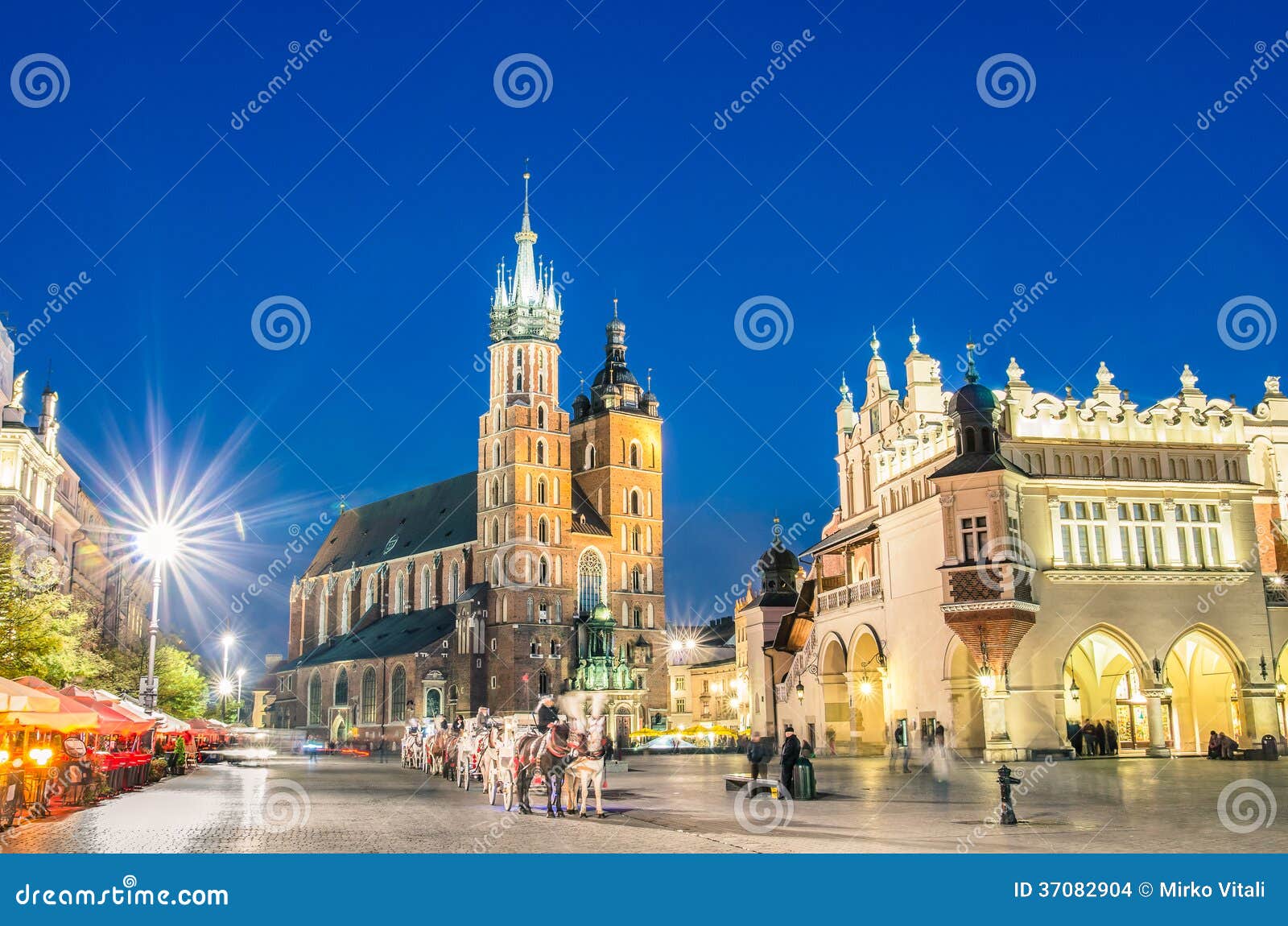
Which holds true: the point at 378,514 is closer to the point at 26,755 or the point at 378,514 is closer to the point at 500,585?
the point at 500,585

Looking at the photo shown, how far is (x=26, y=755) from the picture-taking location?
831 inches

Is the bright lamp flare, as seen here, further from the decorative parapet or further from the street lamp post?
the decorative parapet

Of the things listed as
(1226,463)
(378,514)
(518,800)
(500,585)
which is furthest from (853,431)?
(378,514)

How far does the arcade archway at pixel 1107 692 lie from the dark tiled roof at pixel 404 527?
63.5 meters

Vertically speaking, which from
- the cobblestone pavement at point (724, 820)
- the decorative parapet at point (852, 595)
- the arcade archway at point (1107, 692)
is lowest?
the cobblestone pavement at point (724, 820)

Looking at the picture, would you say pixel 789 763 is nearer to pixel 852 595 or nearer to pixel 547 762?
pixel 547 762

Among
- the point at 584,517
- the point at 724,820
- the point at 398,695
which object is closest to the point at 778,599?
the point at 724,820

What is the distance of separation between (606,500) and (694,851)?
86745mm

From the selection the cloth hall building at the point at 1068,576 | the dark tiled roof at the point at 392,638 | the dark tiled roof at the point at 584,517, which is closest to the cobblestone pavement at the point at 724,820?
the cloth hall building at the point at 1068,576

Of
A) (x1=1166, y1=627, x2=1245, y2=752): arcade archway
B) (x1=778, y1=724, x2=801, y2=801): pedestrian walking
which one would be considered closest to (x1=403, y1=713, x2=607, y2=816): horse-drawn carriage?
(x1=778, y1=724, x2=801, y2=801): pedestrian walking

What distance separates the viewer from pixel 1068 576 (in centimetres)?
3784

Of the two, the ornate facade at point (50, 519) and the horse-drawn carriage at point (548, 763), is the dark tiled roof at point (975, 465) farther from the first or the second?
the ornate facade at point (50, 519)

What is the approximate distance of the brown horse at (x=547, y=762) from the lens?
19.9 meters

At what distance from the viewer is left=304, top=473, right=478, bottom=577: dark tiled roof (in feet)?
349
